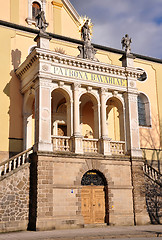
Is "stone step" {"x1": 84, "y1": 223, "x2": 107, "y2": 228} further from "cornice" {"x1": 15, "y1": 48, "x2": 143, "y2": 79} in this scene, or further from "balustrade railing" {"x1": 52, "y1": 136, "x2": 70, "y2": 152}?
"cornice" {"x1": 15, "y1": 48, "x2": 143, "y2": 79}

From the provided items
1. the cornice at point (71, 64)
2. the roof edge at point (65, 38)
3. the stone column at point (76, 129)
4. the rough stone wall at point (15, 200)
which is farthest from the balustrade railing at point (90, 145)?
the roof edge at point (65, 38)

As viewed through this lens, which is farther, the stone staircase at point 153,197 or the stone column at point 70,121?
the stone staircase at point 153,197

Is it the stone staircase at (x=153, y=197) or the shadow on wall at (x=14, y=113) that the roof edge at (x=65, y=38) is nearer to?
the shadow on wall at (x=14, y=113)

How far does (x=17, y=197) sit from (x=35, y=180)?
1.22 meters

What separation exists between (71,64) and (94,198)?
7862 mm

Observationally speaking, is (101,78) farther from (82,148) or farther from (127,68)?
(82,148)

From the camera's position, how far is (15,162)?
1753cm

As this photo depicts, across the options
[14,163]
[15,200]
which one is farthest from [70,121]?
[15,200]

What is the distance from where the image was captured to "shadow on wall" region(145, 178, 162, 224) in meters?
20.3

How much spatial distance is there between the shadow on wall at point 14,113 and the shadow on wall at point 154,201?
8265 millimetres

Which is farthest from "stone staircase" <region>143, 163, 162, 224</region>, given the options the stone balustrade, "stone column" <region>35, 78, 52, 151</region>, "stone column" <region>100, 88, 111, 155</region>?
"stone column" <region>35, 78, 52, 151</region>

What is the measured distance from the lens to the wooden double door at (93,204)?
18.6 metres

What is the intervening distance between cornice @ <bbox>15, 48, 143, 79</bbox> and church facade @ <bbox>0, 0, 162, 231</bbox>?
0.18ft

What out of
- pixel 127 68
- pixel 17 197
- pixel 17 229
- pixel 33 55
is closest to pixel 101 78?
pixel 127 68
